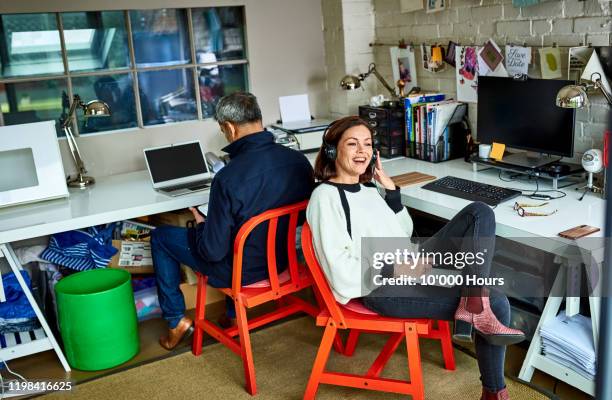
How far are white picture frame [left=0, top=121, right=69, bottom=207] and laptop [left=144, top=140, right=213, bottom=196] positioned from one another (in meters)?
0.41

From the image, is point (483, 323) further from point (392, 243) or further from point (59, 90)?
point (59, 90)

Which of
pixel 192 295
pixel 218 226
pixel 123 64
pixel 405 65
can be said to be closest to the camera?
pixel 218 226

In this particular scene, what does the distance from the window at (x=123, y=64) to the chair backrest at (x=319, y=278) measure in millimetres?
1658

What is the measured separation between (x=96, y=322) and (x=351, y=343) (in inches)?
41.4

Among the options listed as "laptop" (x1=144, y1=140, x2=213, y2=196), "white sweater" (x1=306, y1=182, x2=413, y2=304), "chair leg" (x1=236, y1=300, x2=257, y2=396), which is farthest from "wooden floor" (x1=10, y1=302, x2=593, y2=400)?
"white sweater" (x1=306, y1=182, x2=413, y2=304)

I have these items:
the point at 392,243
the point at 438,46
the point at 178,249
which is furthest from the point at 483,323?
the point at 438,46

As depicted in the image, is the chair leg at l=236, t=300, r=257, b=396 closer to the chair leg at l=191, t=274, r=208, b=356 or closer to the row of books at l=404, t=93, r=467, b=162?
the chair leg at l=191, t=274, r=208, b=356

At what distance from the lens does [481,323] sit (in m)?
2.06

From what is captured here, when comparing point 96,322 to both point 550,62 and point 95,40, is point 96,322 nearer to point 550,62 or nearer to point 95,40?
point 95,40

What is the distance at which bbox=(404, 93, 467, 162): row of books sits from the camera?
10.2 feet

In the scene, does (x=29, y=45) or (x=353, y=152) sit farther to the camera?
(x=29, y=45)

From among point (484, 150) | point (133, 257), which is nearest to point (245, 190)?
point (133, 257)

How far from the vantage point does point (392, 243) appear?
2328 mm

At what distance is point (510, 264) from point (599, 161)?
55 cm
